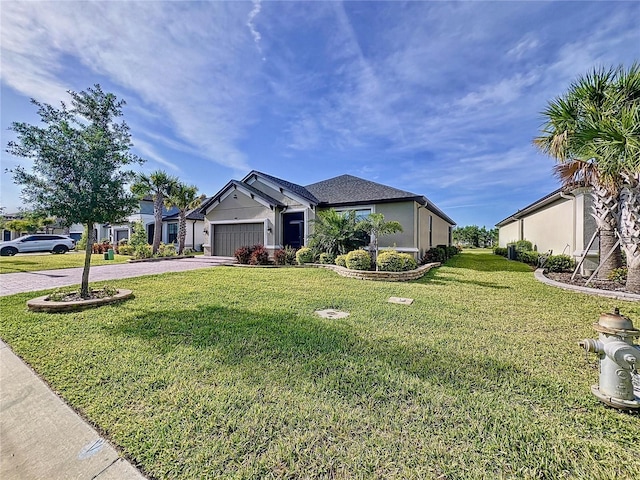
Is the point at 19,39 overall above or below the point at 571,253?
above

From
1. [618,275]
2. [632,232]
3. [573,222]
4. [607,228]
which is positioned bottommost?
[618,275]

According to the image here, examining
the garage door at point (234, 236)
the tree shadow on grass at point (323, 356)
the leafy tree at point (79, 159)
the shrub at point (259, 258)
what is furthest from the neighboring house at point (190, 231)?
the tree shadow on grass at point (323, 356)

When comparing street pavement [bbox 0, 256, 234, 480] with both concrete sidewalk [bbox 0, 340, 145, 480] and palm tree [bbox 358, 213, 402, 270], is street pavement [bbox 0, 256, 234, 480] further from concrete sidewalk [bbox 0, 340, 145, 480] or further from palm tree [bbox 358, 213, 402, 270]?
palm tree [bbox 358, 213, 402, 270]

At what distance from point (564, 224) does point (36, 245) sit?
3796cm

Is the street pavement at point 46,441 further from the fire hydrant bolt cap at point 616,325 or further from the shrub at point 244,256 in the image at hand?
the shrub at point 244,256

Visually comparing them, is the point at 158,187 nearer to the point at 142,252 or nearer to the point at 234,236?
the point at 142,252

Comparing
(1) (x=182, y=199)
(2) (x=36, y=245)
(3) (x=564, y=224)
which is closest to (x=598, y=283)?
(3) (x=564, y=224)

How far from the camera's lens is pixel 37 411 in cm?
269

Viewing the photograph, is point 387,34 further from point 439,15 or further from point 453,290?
point 453,290

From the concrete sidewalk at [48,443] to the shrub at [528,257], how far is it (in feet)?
57.9

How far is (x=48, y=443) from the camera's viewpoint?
7.55ft

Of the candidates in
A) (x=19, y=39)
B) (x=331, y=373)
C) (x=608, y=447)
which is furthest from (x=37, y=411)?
(x=19, y=39)

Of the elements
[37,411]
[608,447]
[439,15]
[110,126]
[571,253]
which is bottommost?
[37,411]

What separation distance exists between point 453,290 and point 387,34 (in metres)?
8.95
